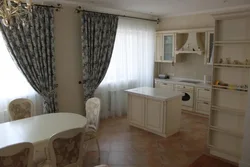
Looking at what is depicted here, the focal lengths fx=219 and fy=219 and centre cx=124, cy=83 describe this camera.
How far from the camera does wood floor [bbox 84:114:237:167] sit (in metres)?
3.40

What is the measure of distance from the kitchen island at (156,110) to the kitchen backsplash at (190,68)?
1891 mm

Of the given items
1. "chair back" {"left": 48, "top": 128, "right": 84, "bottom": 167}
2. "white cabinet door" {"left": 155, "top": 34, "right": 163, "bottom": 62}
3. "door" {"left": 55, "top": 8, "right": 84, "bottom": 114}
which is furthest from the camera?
"white cabinet door" {"left": 155, "top": 34, "right": 163, "bottom": 62}

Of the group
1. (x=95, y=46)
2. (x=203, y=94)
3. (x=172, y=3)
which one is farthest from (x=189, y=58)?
(x=95, y=46)

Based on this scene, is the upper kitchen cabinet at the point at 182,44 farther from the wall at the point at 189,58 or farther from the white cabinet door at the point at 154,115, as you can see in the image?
the white cabinet door at the point at 154,115

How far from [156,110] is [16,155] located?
2.89m

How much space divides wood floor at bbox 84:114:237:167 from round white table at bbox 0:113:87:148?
80 cm

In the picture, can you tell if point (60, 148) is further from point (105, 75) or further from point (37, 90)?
point (105, 75)

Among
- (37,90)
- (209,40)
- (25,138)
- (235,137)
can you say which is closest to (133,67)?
(209,40)

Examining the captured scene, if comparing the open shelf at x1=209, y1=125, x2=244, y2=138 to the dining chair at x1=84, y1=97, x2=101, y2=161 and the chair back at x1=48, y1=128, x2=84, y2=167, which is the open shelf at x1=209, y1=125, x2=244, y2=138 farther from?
the chair back at x1=48, y1=128, x2=84, y2=167

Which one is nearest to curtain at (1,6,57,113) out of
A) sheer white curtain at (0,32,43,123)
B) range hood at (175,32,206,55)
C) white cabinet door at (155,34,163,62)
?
sheer white curtain at (0,32,43,123)

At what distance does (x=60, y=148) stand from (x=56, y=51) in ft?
8.96

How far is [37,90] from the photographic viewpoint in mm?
4117

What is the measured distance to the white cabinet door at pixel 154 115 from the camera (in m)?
4.26

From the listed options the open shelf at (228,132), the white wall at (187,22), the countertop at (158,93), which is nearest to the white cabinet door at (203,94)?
the countertop at (158,93)
